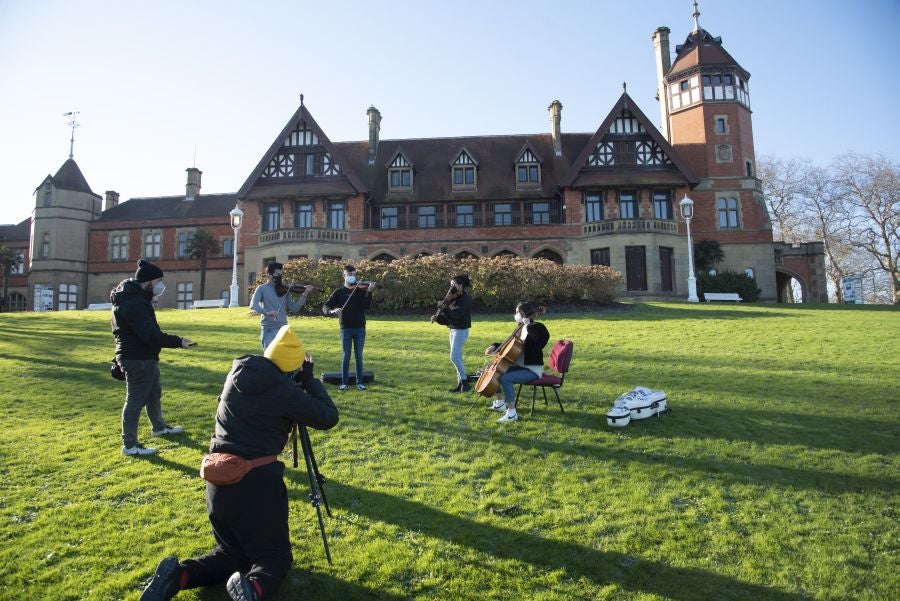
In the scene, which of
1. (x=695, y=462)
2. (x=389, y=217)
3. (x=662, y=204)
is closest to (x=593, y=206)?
(x=662, y=204)

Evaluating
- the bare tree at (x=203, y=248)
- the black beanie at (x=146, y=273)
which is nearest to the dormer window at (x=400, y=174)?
the bare tree at (x=203, y=248)

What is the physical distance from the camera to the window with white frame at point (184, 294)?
39.0 m

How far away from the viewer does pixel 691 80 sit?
3409cm

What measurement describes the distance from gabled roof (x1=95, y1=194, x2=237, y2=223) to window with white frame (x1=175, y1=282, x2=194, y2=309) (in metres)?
4.94

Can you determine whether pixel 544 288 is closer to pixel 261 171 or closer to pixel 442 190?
pixel 442 190

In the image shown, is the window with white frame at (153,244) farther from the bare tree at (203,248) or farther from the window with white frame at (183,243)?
the bare tree at (203,248)

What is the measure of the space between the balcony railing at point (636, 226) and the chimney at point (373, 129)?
14493 mm

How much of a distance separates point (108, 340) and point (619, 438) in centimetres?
1327

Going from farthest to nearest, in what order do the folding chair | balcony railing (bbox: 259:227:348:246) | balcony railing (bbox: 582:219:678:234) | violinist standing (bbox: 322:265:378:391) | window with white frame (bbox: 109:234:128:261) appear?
window with white frame (bbox: 109:234:128:261), balcony railing (bbox: 259:227:348:246), balcony railing (bbox: 582:219:678:234), violinist standing (bbox: 322:265:378:391), the folding chair

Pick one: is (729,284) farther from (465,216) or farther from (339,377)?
(339,377)

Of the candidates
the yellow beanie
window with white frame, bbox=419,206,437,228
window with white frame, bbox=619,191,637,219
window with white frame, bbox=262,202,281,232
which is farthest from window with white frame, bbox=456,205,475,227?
the yellow beanie

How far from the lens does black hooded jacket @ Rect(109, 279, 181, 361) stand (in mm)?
5891

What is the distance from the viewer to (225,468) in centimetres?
342

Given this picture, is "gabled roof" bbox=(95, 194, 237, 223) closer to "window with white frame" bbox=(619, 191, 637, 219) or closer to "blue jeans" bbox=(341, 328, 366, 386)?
"window with white frame" bbox=(619, 191, 637, 219)
